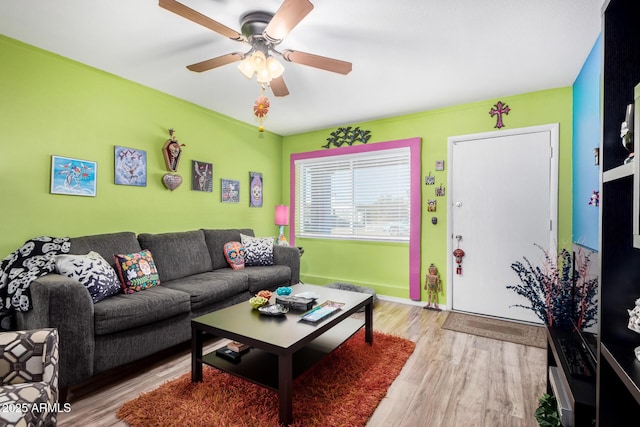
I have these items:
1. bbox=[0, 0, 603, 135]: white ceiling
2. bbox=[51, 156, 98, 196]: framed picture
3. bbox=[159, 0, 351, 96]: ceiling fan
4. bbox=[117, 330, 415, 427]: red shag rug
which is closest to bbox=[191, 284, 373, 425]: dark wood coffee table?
bbox=[117, 330, 415, 427]: red shag rug

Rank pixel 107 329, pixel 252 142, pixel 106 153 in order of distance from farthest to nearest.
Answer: pixel 252 142, pixel 106 153, pixel 107 329

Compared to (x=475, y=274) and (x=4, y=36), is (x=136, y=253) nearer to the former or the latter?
(x=4, y=36)

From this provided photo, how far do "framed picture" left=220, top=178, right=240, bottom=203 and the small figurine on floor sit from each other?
103 inches

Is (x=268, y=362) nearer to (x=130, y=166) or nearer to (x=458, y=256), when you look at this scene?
(x=130, y=166)

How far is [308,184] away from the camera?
4719 mm

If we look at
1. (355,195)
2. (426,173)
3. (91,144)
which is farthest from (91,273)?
(426,173)

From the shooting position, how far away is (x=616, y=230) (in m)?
0.93

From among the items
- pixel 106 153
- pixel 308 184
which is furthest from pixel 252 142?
pixel 106 153

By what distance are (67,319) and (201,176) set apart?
2.11 meters

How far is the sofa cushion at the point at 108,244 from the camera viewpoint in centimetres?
242

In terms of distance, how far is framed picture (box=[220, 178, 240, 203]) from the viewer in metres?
3.91

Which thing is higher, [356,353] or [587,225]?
[587,225]

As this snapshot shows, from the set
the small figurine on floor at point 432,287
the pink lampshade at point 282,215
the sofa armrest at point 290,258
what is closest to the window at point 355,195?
the pink lampshade at point 282,215

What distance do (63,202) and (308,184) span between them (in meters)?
2.94
